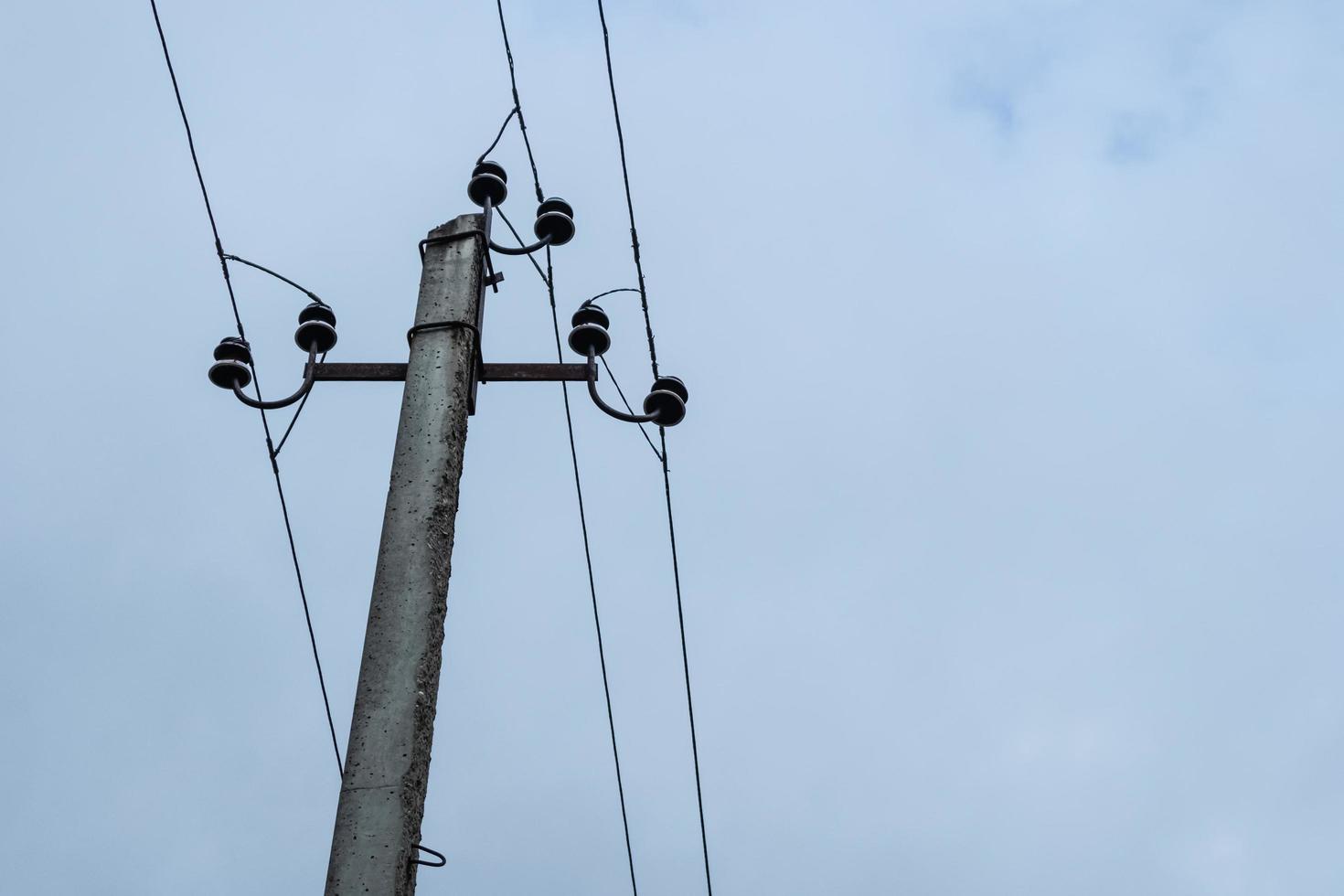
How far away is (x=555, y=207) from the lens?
598cm

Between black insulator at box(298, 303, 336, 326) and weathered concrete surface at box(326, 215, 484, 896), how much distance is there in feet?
2.05

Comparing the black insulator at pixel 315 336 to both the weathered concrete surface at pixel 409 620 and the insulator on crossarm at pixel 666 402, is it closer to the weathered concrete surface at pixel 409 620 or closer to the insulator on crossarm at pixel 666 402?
the weathered concrete surface at pixel 409 620

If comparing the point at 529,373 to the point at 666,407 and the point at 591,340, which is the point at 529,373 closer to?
the point at 591,340

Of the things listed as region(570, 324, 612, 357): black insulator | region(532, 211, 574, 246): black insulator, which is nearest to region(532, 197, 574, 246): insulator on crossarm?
region(532, 211, 574, 246): black insulator

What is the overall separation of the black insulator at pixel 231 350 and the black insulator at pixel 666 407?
5.60 ft

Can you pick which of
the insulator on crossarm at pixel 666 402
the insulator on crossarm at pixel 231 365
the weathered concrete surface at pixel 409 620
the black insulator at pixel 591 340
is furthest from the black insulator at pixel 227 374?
the insulator on crossarm at pixel 666 402

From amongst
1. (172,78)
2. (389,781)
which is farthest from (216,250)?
(389,781)

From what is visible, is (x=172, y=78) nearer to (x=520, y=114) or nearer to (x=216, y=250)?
(x=216, y=250)

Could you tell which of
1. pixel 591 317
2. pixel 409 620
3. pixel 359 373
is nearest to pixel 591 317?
pixel 591 317

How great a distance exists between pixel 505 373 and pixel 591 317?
499mm

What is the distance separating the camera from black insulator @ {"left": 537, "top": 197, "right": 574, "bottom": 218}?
5.97 meters

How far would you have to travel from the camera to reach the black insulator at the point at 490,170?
593 centimetres

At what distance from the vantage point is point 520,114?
688 cm

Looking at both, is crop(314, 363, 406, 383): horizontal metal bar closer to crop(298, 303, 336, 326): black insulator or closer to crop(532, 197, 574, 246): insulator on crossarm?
crop(298, 303, 336, 326): black insulator
